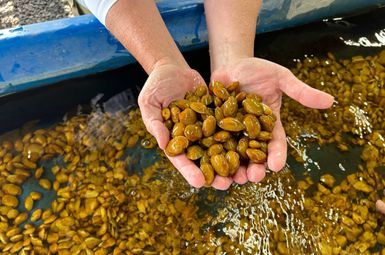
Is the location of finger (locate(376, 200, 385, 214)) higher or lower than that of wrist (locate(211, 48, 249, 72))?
lower

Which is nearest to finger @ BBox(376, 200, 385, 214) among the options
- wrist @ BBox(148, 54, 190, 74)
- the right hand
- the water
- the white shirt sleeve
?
the water

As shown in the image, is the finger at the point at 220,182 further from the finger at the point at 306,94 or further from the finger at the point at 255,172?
the finger at the point at 306,94

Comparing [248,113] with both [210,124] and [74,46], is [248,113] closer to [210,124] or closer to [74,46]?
[210,124]

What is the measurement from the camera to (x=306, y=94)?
3.08ft

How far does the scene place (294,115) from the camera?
1.41m

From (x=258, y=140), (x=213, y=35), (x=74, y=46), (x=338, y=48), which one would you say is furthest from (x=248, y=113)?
(x=338, y=48)

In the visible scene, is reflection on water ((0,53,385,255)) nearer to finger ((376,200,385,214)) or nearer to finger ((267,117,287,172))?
finger ((376,200,385,214))

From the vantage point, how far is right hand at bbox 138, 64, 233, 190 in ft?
2.99

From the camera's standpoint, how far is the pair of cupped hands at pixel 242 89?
92cm

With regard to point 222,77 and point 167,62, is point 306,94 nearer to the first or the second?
point 222,77

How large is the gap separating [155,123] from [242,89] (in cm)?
26

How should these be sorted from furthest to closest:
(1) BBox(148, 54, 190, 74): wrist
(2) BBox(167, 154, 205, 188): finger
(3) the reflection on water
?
(3) the reflection on water → (1) BBox(148, 54, 190, 74): wrist → (2) BBox(167, 154, 205, 188): finger

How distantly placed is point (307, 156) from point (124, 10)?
73 cm

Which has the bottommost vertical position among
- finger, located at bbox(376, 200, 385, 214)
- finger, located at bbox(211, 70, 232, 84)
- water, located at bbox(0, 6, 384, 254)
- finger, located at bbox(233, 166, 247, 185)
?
finger, located at bbox(376, 200, 385, 214)
